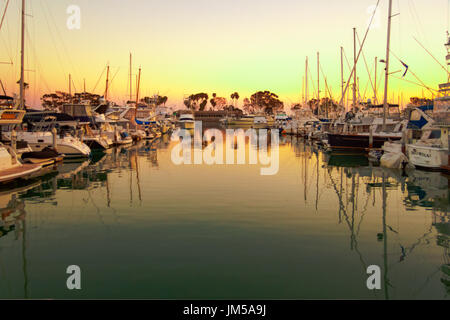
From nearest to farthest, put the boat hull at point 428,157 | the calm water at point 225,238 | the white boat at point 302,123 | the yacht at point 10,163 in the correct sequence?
1. the calm water at point 225,238
2. the yacht at point 10,163
3. the boat hull at point 428,157
4. the white boat at point 302,123

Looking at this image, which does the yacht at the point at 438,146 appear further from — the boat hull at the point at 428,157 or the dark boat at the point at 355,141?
the dark boat at the point at 355,141

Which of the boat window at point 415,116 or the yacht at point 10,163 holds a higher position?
the boat window at point 415,116

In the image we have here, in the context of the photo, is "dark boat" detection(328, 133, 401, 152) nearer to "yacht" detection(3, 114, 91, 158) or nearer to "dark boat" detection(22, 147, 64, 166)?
"yacht" detection(3, 114, 91, 158)

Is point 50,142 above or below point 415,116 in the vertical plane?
below

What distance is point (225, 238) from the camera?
42.7 ft

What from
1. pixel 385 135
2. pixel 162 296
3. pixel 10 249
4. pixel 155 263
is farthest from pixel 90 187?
pixel 385 135

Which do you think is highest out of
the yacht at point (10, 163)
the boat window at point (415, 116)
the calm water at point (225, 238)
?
the boat window at point (415, 116)

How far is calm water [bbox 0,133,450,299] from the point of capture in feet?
30.7

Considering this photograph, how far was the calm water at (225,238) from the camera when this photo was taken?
935cm

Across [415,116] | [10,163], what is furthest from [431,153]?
[10,163]

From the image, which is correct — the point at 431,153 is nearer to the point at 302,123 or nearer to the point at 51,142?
the point at 51,142

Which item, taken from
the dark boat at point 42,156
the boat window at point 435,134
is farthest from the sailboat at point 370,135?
the dark boat at point 42,156

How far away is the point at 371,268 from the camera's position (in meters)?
10.4

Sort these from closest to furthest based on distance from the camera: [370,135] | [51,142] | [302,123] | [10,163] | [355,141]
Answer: [10,163] → [51,142] → [370,135] → [355,141] → [302,123]
